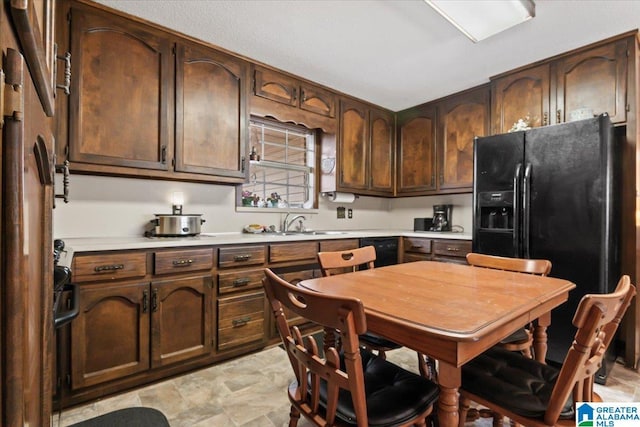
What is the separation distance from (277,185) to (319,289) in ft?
7.14

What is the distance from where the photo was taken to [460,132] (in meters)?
3.38

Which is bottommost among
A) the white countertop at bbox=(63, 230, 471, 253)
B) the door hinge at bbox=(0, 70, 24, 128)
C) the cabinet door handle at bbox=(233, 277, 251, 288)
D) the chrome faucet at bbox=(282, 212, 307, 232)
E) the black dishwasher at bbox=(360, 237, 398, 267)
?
the cabinet door handle at bbox=(233, 277, 251, 288)

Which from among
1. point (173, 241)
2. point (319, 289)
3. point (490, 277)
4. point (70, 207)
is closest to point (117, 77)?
point (70, 207)

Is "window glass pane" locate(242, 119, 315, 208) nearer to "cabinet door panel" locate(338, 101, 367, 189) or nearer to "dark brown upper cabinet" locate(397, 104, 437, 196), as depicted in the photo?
"cabinet door panel" locate(338, 101, 367, 189)

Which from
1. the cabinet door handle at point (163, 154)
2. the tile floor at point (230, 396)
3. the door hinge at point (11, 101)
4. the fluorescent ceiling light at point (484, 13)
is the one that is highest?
the fluorescent ceiling light at point (484, 13)

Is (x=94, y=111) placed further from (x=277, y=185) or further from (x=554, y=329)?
(x=554, y=329)

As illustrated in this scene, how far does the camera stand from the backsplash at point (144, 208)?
2229 millimetres

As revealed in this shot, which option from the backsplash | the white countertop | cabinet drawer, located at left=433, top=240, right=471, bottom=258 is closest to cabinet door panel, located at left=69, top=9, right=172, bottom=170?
the backsplash

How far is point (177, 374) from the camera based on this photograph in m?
2.12

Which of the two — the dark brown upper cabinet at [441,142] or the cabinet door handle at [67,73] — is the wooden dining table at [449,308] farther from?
the dark brown upper cabinet at [441,142]

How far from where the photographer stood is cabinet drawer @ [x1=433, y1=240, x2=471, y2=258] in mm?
2923

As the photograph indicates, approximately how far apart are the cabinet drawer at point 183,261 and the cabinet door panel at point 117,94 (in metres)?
0.68

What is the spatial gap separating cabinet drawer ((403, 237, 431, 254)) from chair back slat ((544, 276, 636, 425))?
2132 mm

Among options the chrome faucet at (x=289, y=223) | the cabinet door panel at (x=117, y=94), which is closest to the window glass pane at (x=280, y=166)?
the chrome faucet at (x=289, y=223)
